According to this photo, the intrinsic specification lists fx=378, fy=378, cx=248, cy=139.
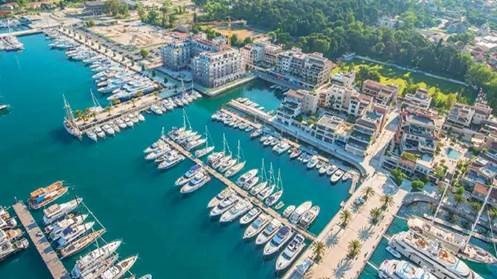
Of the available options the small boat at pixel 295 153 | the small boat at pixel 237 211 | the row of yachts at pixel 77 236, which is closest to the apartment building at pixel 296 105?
the small boat at pixel 295 153

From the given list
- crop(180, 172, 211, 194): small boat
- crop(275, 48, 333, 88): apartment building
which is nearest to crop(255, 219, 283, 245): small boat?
crop(180, 172, 211, 194): small boat

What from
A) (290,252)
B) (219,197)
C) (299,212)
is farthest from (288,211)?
(219,197)

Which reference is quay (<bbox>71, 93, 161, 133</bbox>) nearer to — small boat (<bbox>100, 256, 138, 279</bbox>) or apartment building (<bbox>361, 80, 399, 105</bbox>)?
small boat (<bbox>100, 256, 138, 279</bbox>)

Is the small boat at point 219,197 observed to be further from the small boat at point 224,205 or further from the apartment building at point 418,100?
the apartment building at point 418,100

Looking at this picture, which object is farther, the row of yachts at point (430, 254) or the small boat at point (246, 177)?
the small boat at point (246, 177)

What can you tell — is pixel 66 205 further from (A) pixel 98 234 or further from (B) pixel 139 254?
(B) pixel 139 254

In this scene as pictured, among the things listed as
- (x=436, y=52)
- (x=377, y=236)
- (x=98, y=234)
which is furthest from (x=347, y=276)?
(x=436, y=52)
